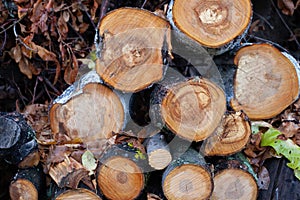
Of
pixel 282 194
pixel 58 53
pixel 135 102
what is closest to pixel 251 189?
pixel 282 194

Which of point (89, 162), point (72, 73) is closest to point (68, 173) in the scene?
point (89, 162)

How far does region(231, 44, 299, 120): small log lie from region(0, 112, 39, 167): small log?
1.35m

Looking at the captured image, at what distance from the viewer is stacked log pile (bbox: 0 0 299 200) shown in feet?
8.23

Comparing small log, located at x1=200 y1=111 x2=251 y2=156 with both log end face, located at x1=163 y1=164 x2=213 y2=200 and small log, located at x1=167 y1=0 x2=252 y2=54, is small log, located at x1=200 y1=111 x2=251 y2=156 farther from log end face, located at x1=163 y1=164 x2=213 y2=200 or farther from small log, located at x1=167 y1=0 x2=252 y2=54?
small log, located at x1=167 y1=0 x2=252 y2=54

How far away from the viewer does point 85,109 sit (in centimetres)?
275

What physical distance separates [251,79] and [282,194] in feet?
2.57

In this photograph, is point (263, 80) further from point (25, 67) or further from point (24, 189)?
point (25, 67)

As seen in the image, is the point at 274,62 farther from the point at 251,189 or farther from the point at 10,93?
the point at 10,93

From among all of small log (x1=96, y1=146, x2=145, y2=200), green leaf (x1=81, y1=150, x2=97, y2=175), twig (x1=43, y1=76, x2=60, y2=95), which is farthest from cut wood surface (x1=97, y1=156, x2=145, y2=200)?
twig (x1=43, y1=76, x2=60, y2=95)

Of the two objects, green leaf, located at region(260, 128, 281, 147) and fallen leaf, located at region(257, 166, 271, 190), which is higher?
green leaf, located at region(260, 128, 281, 147)

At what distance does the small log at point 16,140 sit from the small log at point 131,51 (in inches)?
24.2

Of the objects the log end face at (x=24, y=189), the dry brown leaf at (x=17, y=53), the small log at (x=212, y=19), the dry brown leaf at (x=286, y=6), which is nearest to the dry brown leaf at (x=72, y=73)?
the dry brown leaf at (x=17, y=53)

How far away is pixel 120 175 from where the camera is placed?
8.27ft

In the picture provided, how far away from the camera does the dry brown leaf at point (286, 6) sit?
12.8 feet
